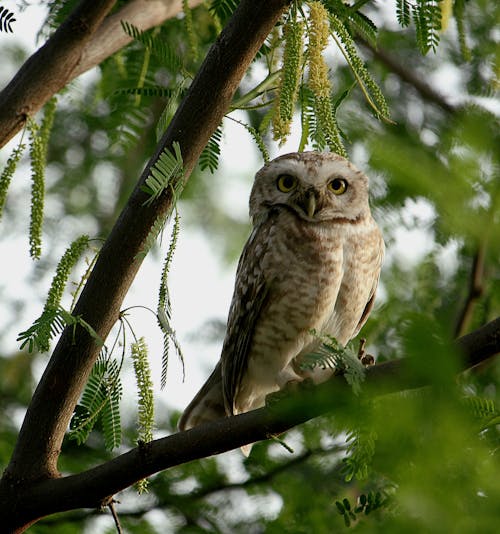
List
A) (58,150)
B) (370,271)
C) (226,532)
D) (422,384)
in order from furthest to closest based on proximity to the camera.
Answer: (58,150)
(226,532)
(370,271)
(422,384)

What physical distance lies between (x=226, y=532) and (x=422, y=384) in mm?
2911

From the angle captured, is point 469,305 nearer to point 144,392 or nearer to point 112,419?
point 112,419

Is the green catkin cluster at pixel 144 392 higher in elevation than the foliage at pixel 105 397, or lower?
lower

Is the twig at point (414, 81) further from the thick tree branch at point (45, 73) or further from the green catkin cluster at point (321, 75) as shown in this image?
the green catkin cluster at point (321, 75)

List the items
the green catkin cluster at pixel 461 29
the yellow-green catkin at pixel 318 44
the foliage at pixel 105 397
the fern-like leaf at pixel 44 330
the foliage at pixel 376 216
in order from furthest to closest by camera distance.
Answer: the green catkin cluster at pixel 461 29
the foliage at pixel 105 397
the yellow-green catkin at pixel 318 44
the fern-like leaf at pixel 44 330
the foliage at pixel 376 216

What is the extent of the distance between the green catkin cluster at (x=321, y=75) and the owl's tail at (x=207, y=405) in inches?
61.1

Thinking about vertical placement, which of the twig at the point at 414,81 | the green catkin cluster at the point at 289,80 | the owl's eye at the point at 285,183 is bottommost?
the green catkin cluster at the point at 289,80

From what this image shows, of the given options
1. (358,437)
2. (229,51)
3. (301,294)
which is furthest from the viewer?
(301,294)

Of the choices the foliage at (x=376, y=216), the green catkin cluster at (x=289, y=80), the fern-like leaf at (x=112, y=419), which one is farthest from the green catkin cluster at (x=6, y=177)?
the green catkin cluster at (x=289, y=80)

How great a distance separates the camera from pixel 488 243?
1514mm

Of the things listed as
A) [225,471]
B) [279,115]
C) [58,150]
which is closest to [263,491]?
Answer: [225,471]

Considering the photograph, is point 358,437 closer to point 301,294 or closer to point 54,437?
point 54,437

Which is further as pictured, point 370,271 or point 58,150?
point 58,150

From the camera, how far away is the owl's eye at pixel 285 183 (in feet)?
11.7
